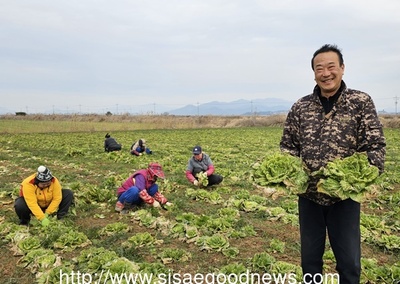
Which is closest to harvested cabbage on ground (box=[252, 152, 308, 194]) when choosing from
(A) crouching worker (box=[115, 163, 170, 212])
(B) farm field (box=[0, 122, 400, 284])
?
(B) farm field (box=[0, 122, 400, 284])

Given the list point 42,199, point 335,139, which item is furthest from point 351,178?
point 42,199

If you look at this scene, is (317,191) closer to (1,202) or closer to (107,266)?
(107,266)

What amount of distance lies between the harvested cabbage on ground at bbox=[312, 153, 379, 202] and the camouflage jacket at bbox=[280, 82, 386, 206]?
11 centimetres

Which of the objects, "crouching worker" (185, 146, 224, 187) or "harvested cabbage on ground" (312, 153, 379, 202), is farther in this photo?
"crouching worker" (185, 146, 224, 187)

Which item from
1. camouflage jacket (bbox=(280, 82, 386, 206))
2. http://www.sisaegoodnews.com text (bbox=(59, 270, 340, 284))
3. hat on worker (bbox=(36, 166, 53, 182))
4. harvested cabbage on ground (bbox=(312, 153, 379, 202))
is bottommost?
http://www.sisaegoodnews.com text (bbox=(59, 270, 340, 284))

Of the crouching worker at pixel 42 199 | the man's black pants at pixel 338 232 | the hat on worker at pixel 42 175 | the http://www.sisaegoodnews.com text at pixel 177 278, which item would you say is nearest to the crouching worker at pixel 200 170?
the crouching worker at pixel 42 199

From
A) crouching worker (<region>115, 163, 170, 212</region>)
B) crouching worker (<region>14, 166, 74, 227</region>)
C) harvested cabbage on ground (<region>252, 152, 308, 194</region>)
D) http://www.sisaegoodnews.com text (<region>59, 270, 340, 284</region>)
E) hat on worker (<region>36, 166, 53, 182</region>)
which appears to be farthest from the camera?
crouching worker (<region>115, 163, 170, 212</region>)

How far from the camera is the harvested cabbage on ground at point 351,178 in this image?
10.9 feet

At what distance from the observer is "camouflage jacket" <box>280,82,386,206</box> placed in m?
3.51

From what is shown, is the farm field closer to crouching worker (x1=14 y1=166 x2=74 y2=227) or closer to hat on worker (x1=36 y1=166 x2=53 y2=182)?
crouching worker (x1=14 y1=166 x2=74 y2=227)

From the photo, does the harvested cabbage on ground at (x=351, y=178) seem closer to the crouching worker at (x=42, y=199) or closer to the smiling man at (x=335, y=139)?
the smiling man at (x=335, y=139)

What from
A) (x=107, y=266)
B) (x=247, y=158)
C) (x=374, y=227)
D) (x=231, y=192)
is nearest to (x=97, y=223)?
(x=107, y=266)

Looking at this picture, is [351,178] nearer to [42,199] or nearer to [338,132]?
[338,132]

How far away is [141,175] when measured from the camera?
8.79 metres
